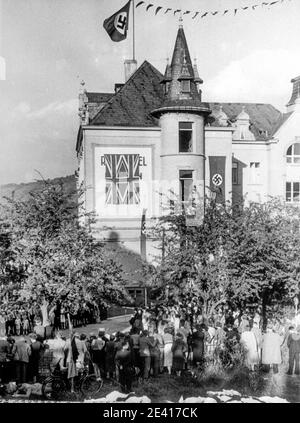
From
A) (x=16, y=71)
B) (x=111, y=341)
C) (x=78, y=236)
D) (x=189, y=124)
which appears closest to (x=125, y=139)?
(x=189, y=124)

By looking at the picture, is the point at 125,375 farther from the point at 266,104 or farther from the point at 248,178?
the point at 266,104

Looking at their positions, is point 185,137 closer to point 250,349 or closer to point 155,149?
point 155,149

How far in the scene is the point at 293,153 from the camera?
1644 inches

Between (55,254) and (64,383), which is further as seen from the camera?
(55,254)

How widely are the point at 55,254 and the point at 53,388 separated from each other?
887cm

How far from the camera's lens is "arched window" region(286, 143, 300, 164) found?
137 ft

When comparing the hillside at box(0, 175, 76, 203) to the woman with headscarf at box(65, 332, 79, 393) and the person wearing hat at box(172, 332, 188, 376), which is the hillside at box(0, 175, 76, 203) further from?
the person wearing hat at box(172, 332, 188, 376)

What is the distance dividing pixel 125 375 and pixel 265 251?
8.16 m

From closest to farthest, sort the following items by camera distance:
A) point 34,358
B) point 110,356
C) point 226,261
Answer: point 34,358 < point 110,356 < point 226,261

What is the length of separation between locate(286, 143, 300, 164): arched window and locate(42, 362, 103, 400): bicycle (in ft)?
96.7

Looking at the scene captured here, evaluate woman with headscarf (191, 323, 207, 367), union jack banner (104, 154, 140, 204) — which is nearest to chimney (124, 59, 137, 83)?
union jack banner (104, 154, 140, 204)

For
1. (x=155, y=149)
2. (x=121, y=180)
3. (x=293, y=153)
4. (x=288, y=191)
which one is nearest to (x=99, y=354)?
(x=121, y=180)

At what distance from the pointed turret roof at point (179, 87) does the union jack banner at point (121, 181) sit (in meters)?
4.43

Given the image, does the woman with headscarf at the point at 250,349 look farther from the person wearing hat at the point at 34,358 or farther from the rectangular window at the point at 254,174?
the rectangular window at the point at 254,174
